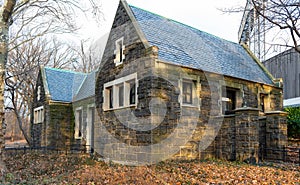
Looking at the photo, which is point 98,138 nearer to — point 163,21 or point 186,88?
point 186,88

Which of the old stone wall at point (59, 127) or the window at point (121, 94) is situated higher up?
the window at point (121, 94)

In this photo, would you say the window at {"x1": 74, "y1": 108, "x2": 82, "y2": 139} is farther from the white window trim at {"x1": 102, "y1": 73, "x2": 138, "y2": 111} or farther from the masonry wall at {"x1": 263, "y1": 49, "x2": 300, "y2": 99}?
the masonry wall at {"x1": 263, "y1": 49, "x2": 300, "y2": 99}

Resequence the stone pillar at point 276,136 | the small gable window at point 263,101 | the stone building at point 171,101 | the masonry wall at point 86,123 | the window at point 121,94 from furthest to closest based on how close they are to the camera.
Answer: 1. the masonry wall at point 86,123
2. the small gable window at point 263,101
3. the window at point 121,94
4. the stone pillar at point 276,136
5. the stone building at point 171,101

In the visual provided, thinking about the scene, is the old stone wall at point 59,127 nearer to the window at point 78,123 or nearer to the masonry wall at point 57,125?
the masonry wall at point 57,125

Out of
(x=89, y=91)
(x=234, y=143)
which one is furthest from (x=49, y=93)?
(x=234, y=143)

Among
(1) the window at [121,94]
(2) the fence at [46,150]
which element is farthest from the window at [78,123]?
(1) the window at [121,94]

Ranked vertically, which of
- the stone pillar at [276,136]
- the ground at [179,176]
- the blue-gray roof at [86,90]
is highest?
the blue-gray roof at [86,90]

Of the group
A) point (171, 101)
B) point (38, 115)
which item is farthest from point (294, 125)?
point (38, 115)

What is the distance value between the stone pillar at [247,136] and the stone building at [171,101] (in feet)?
0.12

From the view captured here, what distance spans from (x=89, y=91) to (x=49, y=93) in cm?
424

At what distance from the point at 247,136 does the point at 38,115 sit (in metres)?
17.8

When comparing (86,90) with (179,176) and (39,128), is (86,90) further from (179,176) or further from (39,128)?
(179,176)

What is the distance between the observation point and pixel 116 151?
42.6 ft

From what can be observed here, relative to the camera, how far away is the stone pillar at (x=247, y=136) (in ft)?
36.8
